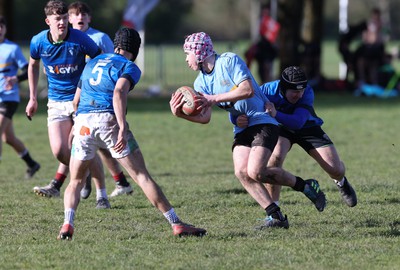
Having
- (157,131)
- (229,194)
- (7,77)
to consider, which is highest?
(7,77)

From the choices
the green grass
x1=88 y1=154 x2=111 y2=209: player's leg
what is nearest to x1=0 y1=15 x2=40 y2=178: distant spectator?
the green grass

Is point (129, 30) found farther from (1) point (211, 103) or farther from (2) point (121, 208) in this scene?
(2) point (121, 208)

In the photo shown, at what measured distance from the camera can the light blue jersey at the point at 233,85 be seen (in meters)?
8.23

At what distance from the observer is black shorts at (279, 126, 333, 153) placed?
9266mm

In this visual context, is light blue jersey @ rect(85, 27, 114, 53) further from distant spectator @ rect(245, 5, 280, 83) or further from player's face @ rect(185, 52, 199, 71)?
distant spectator @ rect(245, 5, 280, 83)

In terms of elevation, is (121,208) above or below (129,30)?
below

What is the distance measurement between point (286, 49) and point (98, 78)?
67.7 feet

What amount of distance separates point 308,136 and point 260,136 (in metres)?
0.95

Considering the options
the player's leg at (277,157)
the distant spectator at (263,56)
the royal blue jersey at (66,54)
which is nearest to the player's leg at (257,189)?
the player's leg at (277,157)

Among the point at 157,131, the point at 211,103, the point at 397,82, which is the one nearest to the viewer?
the point at 211,103

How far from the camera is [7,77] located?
41.0 ft

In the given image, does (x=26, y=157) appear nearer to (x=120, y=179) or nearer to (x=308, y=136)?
(x=120, y=179)

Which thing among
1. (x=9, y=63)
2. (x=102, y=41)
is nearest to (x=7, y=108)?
(x=9, y=63)

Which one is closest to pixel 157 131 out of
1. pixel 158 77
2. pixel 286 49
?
pixel 286 49
